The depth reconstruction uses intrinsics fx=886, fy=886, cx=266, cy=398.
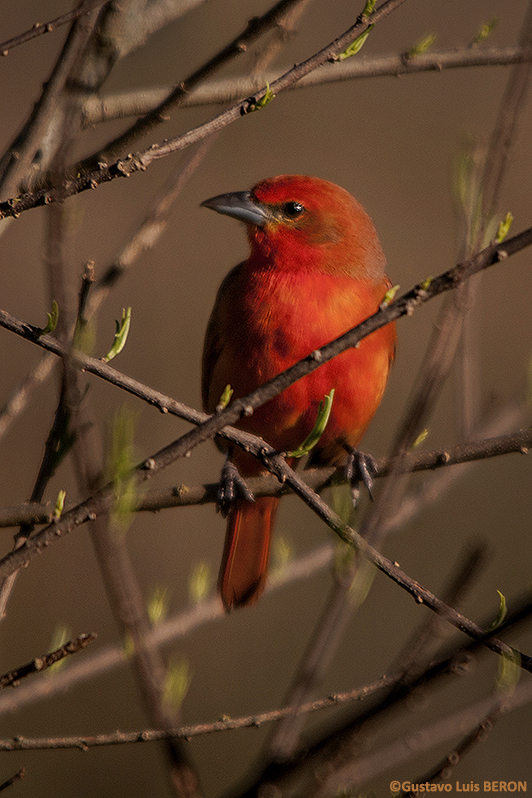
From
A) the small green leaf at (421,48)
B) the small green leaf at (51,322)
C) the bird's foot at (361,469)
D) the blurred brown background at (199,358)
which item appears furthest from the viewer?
the blurred brown background at (199,358)

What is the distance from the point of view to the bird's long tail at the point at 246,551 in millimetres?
4168

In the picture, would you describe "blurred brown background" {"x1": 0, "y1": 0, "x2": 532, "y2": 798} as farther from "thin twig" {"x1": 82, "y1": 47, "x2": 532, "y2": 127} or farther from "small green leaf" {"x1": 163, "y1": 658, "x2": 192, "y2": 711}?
"small green leaf" {"x1": 163, "y1": 658, "x2": 192, "y2": 711}

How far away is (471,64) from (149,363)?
4507 mm

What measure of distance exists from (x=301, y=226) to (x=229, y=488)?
59.5 inches

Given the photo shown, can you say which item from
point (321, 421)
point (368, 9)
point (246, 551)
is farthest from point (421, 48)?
point (246, 551)

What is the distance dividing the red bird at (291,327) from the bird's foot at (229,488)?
343mm

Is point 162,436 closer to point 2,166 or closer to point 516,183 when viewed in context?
point 516,183

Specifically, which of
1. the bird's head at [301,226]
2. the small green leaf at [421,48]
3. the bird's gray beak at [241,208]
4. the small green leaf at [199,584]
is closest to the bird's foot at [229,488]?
the small green leaf at [199,584]

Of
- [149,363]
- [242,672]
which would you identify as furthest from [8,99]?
[242,672]

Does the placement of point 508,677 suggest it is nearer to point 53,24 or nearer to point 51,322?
point 51,322

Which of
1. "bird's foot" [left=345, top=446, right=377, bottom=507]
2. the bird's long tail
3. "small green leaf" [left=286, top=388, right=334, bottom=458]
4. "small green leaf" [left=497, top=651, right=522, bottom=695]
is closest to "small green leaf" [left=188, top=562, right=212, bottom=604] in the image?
"bird's foot" [left=345, top=446, right=377, bottom=507]

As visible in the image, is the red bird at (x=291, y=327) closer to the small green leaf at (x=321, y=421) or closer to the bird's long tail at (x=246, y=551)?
the bird's long tail at (x=246, y=551)

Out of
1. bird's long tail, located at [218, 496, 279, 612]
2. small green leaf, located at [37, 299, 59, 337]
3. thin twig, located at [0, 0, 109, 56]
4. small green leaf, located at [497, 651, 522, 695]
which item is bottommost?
small green leaf, located at [497, 651, 522, 695]

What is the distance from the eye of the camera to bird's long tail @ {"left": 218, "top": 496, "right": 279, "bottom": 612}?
4168 mm
